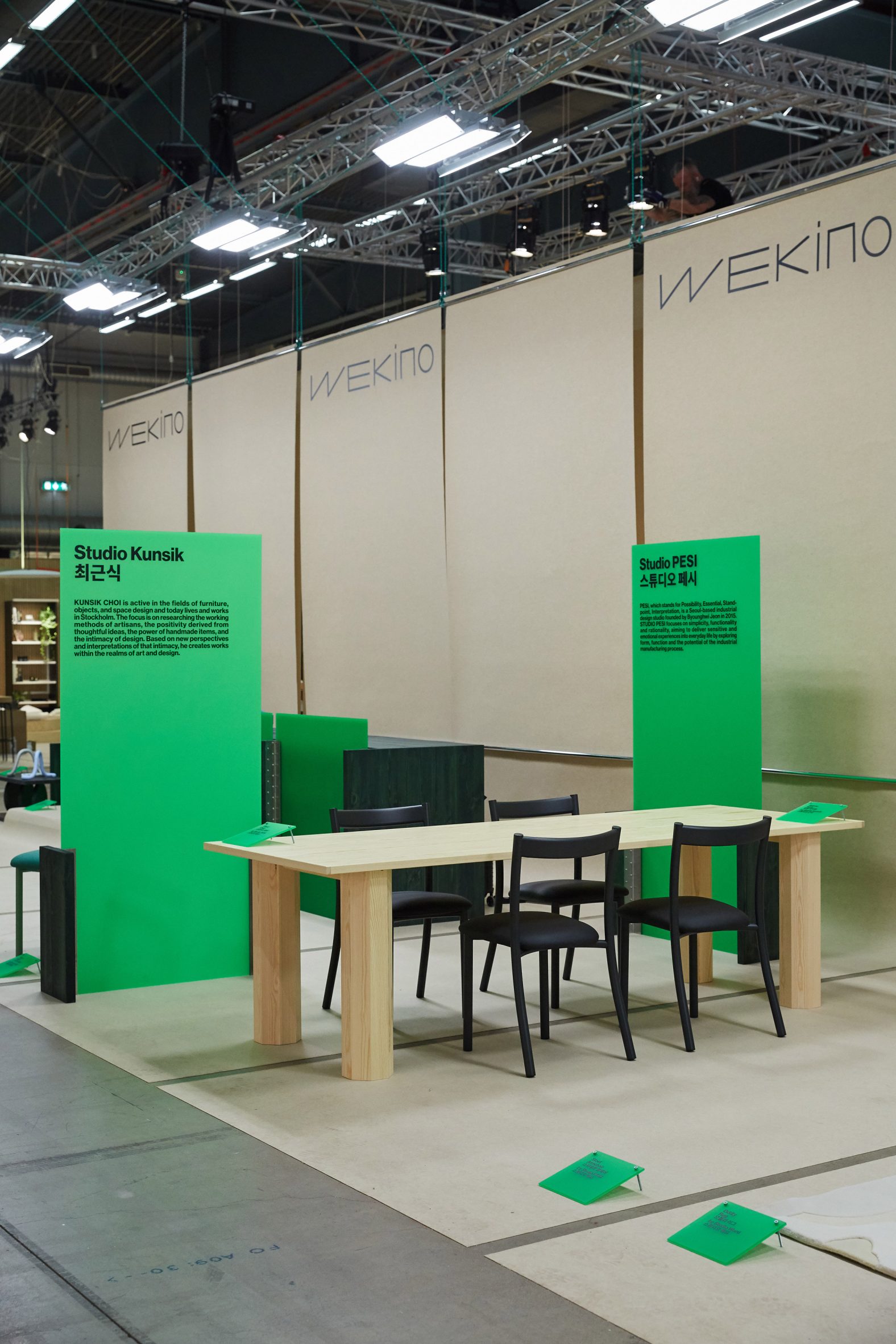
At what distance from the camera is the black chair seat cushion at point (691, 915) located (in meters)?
5.10

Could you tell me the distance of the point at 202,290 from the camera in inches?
496

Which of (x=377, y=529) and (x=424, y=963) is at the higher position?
(x=377, y=529)

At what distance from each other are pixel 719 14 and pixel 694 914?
443 centimetres

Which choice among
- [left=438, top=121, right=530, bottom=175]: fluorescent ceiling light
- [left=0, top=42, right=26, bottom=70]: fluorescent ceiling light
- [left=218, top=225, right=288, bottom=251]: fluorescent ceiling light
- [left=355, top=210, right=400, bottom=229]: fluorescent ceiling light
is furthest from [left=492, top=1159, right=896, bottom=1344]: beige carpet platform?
[left=355, top=210, right=400, bottom=229]: fluorescent ceiling light

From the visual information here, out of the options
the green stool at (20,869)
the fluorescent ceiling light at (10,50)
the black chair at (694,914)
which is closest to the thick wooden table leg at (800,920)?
the black chair at (694,914)

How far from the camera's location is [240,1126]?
4.14 m

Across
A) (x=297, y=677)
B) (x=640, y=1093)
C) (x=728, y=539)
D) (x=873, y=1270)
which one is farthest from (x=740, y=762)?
(x=297, y=677)

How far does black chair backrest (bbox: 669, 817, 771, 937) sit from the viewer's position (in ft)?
Result: 16.1

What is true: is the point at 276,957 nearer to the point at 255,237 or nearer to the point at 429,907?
the point at 429,907

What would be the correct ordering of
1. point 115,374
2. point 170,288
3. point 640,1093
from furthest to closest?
1. point 115,374
2. point 170,288
3. point 640,1093

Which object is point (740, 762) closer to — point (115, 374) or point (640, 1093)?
point (640, 1093)

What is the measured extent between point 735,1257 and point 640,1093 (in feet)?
4.31

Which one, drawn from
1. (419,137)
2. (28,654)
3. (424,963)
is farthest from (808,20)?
(28,654)

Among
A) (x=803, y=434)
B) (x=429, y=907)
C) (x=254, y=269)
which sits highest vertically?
(x=254, y=269)
